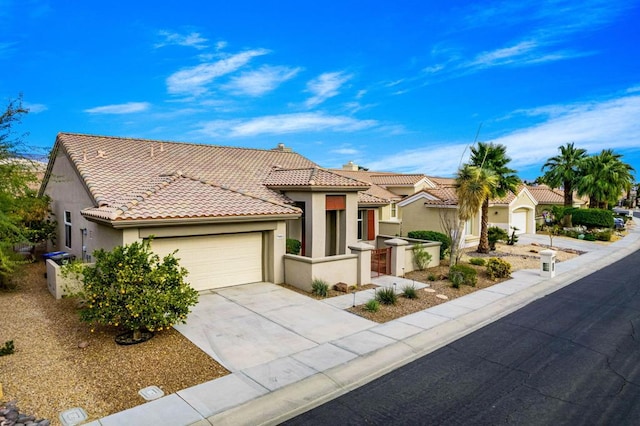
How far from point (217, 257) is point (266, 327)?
4.57 metres

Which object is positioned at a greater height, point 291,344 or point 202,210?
point 202,210

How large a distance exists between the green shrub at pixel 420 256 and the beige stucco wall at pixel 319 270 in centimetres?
430

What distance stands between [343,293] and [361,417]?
7.93m

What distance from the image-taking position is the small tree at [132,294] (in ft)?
30.6

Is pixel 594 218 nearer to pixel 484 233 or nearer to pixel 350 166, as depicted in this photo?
pixel 484 233

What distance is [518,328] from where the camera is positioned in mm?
11672

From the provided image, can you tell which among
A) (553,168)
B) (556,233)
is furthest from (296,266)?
(553,168)

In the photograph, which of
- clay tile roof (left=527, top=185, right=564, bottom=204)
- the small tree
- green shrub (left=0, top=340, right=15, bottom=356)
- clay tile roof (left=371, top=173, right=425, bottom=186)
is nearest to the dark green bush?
clay tile roof (left=527, top=185, right=564, bottom=204)

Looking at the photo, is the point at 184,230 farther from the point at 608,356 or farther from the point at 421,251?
the point at 608,356

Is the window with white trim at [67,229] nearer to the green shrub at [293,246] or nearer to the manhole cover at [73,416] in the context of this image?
the green shrub at [293,246]

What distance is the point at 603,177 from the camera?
4300cm

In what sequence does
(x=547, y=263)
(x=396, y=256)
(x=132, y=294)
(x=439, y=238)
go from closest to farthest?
(x=132, y=294) < (x=396, y=256) < (x=547, y=263) < (x=439, y=238)

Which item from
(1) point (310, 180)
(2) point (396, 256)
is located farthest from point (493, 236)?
(1) point (310, 180)

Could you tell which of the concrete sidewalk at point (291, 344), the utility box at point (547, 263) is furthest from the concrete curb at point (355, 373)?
the utility box at point (547, 263)
